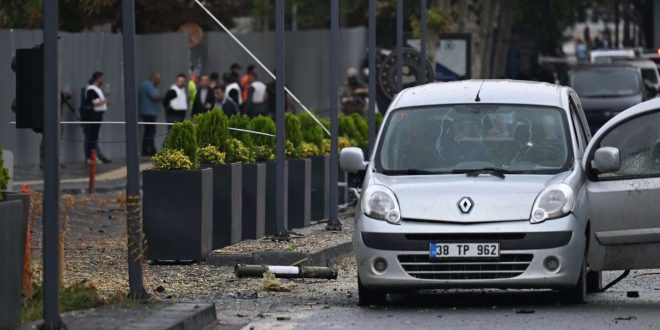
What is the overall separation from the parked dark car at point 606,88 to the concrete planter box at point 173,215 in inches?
1012

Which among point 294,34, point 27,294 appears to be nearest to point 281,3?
point 27,294

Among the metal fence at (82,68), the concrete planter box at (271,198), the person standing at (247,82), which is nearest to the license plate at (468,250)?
the concrete planter box at (271,198)

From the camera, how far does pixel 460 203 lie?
1372 centimetres

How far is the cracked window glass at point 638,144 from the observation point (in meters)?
14.3

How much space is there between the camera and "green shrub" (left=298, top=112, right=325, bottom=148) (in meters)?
24.5

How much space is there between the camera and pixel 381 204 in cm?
1393

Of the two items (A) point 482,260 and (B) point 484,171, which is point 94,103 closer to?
(B) point 484,171

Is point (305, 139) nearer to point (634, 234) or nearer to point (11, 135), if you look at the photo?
point (634, 234)

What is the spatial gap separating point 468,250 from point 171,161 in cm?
487

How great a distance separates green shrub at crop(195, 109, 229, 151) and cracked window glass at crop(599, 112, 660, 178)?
5.73 meters

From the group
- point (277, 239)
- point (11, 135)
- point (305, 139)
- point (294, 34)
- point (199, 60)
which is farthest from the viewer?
point (294, 34)

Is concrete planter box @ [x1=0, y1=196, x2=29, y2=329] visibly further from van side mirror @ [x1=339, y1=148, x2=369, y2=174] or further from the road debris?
the road debris

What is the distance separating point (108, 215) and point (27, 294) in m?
13.7

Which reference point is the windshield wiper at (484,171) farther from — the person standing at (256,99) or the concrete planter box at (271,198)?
the person standing at (256,99)
